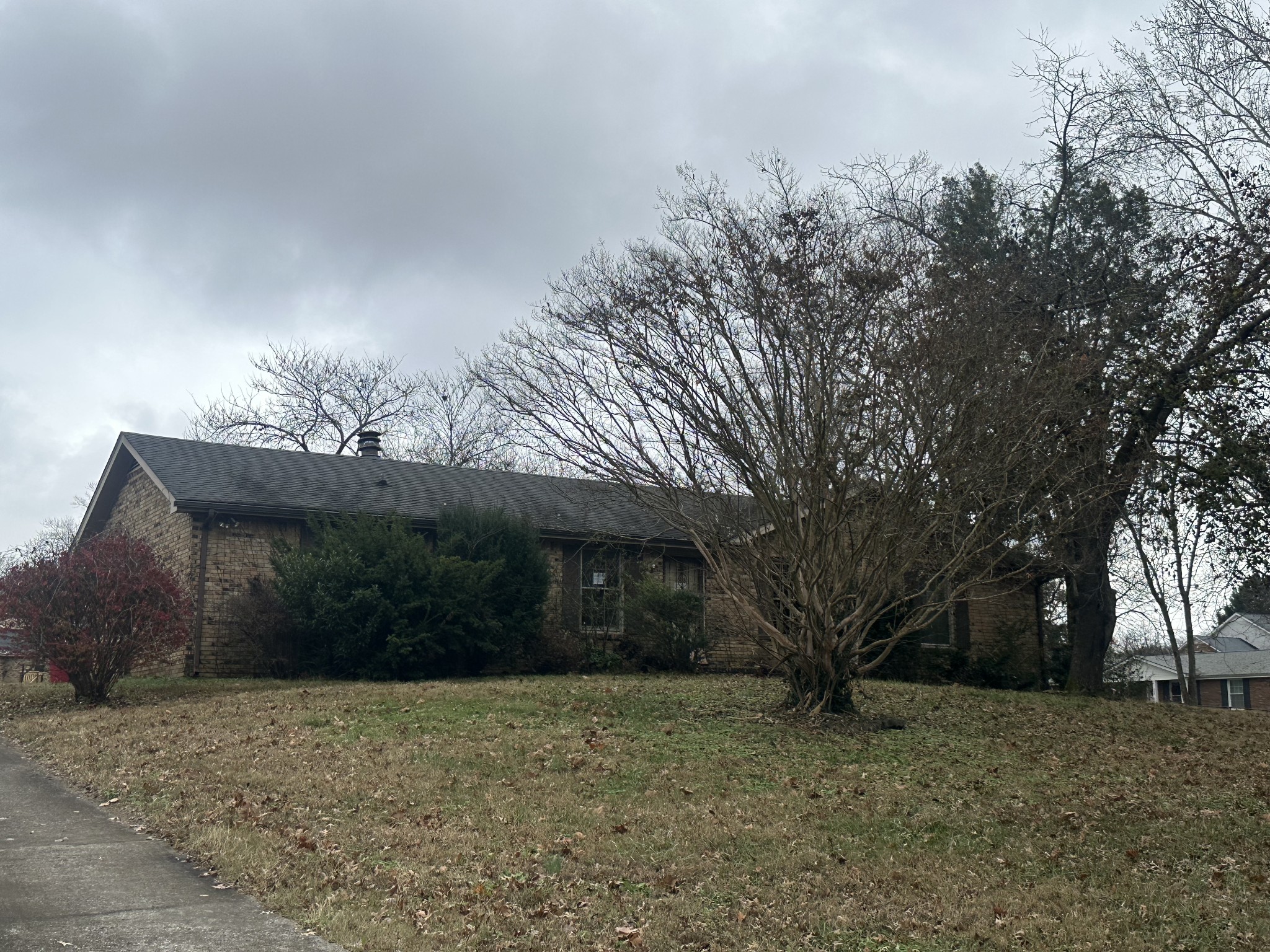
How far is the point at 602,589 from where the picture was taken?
21.7m

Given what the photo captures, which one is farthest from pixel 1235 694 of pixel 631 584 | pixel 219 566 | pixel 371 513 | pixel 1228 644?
pixel 219 566

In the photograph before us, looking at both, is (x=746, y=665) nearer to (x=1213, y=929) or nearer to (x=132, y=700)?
(x=132, y=700)

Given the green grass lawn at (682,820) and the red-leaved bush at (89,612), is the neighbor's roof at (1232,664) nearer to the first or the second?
the green grass lawn at (682,820)

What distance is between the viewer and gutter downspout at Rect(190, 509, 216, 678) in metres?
18.5

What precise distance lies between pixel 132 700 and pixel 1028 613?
1864 centimetres

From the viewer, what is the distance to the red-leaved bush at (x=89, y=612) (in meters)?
14.9

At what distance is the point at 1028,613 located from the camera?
2536 centimetres

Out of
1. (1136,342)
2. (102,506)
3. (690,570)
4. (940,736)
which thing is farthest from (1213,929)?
(102,506)

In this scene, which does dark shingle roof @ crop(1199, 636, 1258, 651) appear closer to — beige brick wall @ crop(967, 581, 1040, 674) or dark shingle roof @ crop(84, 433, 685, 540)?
beige brick wall @ crop(967, 581, 1040, 674)

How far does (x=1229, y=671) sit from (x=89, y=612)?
4337 cm

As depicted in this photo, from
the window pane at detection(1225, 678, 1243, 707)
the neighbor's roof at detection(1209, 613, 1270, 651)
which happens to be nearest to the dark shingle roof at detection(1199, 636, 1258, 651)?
the neighbor's roof at detection(1209, 613, 1270, 651)

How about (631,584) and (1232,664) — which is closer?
(631,584)

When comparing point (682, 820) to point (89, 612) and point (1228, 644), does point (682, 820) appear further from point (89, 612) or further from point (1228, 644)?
point (1228, 644)

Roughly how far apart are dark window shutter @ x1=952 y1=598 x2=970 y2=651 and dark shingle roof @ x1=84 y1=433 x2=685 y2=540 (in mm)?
6720
